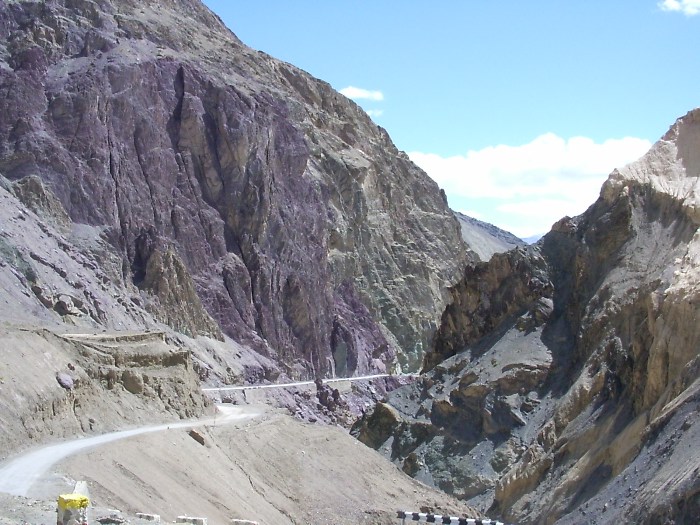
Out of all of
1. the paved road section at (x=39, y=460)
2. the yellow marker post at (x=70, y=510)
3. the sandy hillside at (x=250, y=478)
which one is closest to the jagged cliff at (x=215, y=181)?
the sandy hillside at (x=250, y=478)

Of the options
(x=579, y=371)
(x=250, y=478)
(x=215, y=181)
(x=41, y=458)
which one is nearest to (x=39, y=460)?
(x=41, y=458)

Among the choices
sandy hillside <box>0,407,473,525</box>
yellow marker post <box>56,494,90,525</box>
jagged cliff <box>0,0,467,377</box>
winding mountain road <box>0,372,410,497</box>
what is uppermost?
jagged cliff <box>0,0,467,377</box>

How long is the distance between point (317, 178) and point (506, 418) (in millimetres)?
62762

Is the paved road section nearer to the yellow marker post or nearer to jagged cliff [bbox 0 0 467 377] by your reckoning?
the yellow marker post

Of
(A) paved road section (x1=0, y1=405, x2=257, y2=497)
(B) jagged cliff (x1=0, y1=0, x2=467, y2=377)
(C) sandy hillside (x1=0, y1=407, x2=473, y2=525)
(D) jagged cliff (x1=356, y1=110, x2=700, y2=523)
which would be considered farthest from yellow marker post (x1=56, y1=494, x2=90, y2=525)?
(B) jagged cliff (x1=0, y1=0, x2=467, y2=377)

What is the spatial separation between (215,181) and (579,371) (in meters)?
50.7

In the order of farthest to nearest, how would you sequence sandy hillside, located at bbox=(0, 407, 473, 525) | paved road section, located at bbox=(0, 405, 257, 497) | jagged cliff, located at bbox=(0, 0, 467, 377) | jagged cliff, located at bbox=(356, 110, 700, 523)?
jagged cliff, located at bbox=(0, 0, 467, 377), jagged cliff, located at bbox=(356, 110, 700, 523), sandy hillside, located at bbox=(0, 407, 473, 525), paved road section, located at bbox=(0, 405, 257, 497)


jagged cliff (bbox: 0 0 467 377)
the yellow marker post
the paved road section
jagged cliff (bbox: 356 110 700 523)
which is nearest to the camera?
the yellow marker post

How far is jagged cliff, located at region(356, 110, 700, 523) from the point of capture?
129 ft

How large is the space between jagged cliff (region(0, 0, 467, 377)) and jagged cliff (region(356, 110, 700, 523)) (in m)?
23.5

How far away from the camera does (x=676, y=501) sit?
2970 centimetres

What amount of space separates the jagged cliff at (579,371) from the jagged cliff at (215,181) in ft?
77.2

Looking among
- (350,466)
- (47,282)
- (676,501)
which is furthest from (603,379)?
(47,282)

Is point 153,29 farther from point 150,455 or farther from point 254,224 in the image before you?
point 150,455
